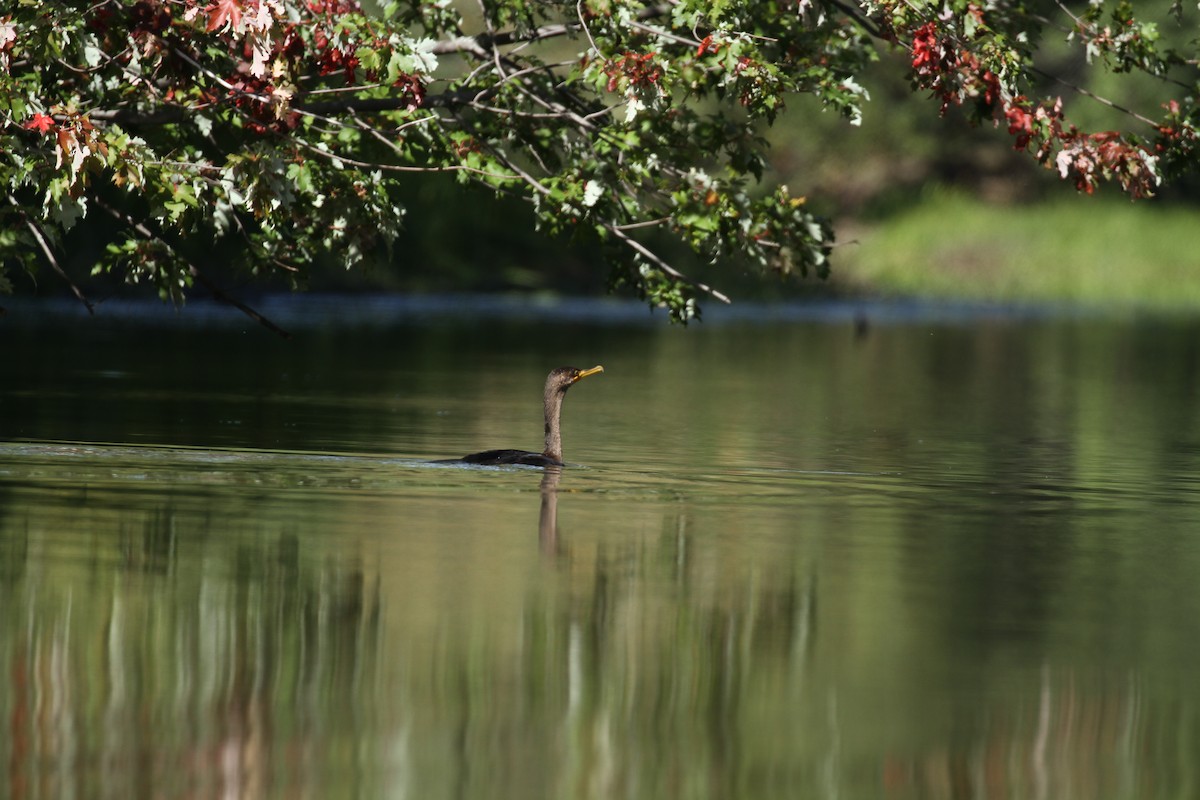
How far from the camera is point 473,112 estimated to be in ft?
73.0

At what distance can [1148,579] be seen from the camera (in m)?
14.6

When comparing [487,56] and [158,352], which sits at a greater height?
[487,56]

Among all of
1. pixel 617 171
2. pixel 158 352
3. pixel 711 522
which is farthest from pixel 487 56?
pixel 158 352

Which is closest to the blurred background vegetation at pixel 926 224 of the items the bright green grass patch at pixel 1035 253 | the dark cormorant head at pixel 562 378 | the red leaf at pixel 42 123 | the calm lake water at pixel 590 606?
the bright green grass patch at pixel 1035 253

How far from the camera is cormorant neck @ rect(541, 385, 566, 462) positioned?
69.5 feet

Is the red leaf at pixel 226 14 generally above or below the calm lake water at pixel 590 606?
above

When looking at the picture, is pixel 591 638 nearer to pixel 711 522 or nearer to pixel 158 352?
pixel 711 522

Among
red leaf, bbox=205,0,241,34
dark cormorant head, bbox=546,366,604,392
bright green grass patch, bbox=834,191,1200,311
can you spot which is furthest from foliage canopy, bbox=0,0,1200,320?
bright green grass patch, bbox=834,191,1200,311

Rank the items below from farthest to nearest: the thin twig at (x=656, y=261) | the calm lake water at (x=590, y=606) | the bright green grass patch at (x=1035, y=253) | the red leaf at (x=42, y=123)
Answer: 1. the bright green grass patch at (x=1035, y=253)
2. the thin twig at (x=656, y=261)
3. the red leaf at (x=42, y=123)
4. the calm lake water at (x=590, y=606)

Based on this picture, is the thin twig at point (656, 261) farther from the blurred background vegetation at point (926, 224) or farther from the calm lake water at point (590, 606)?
the blurred background vegetation at point (926, 224)

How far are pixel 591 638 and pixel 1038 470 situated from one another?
37.0 ft

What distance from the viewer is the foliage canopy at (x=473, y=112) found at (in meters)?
17.0

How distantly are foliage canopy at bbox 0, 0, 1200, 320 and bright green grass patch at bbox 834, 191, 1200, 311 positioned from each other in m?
Answer: 48.3

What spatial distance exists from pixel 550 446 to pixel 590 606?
333 inches
